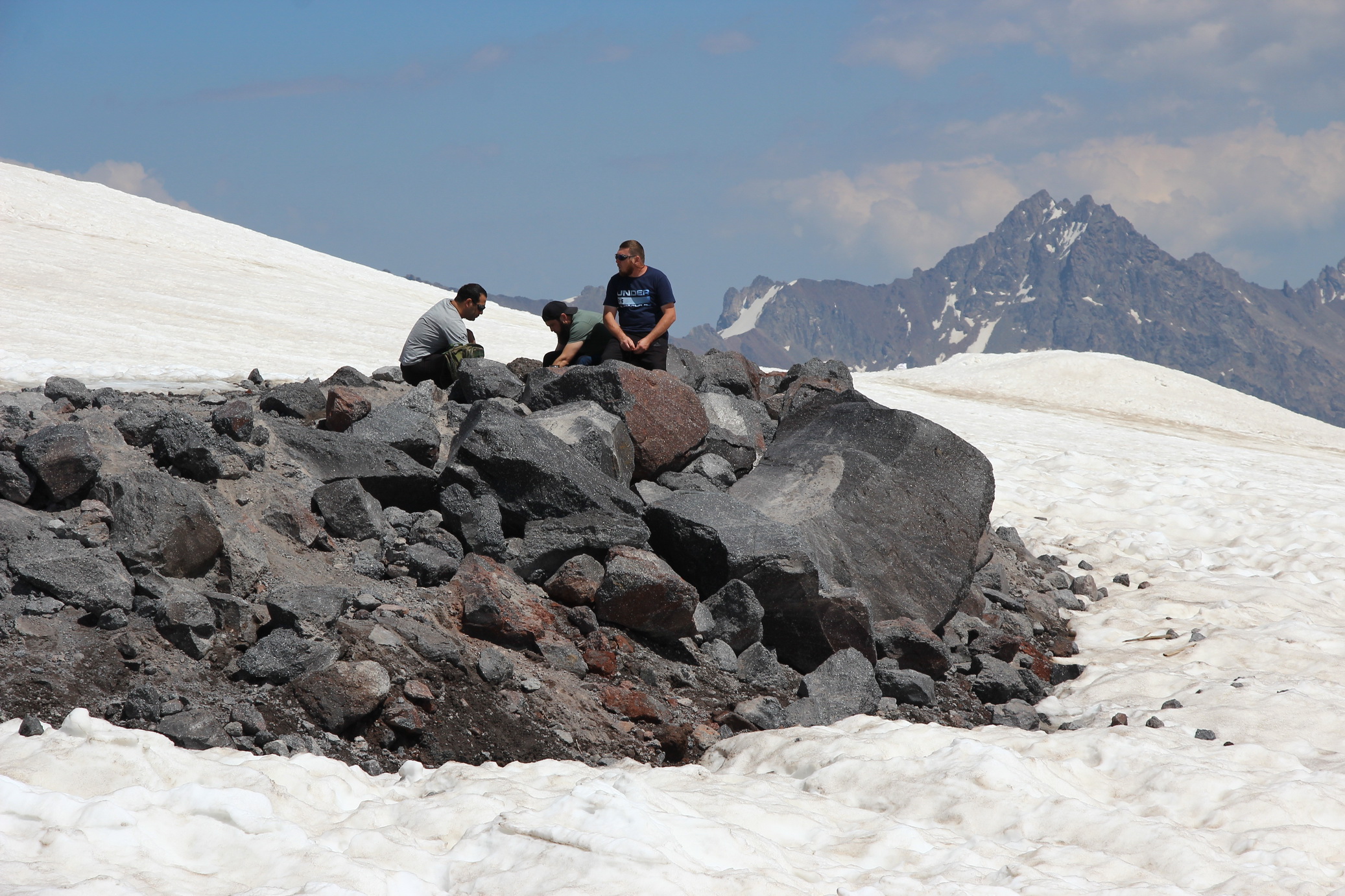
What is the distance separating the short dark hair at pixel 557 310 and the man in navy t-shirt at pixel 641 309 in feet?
3.19

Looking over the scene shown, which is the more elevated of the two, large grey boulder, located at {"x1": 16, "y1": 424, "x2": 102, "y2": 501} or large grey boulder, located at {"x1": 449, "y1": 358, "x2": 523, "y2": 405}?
large grey boulder, located at {"x1": 449, "y1": 358, "x2": 523, "y2": 405}

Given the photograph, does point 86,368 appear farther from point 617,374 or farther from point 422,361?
point 617,374

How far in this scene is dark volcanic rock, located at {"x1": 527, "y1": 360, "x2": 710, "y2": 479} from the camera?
890 cm

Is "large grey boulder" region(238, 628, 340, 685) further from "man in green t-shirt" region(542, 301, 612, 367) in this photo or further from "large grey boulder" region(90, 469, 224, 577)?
"man in green t-shirt" region(542, 301, 612, 367)

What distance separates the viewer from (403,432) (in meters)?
8.25

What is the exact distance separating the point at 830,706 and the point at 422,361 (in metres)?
6.49

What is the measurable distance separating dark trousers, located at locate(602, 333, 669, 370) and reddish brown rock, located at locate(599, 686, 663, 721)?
4.96 metres

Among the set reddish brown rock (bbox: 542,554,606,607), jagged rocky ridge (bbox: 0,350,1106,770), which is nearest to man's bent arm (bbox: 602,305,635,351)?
jagged rocky ridge (bbox: 0,350,1106,770)

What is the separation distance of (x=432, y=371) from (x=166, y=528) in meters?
5.17

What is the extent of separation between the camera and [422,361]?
35.4 feet

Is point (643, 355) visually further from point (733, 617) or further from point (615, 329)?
point (733, 617)

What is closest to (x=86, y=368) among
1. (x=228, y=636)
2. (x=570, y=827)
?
(x=228, y=636)

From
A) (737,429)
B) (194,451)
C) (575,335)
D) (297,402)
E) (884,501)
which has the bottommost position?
(194,451)

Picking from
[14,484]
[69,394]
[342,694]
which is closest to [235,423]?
[14,484]
